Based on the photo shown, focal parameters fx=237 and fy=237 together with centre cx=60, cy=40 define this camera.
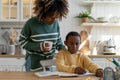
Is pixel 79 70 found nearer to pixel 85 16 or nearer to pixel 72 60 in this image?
pixel 72 60

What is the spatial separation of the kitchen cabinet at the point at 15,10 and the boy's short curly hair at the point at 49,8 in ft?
6.73

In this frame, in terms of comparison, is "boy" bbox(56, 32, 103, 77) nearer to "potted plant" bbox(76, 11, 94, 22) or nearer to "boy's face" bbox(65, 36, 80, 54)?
"boy's face" bbox(65, 36, 80, 54)

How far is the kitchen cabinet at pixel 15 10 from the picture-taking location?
401cm

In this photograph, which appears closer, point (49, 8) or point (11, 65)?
point (49, 8)

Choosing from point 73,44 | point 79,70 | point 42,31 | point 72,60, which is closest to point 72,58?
point 72,60

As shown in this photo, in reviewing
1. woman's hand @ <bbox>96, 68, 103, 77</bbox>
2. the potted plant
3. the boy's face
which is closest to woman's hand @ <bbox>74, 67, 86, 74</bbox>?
woman's hand @ <bbox>96, 68, 103, 77</bbox>

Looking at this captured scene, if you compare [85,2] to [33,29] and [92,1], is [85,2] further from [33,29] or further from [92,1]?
[33,29]

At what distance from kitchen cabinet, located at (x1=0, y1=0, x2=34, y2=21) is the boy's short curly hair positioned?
2.05 metres

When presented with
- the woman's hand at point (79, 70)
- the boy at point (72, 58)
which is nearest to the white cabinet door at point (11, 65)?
the boy at point (72, 58)

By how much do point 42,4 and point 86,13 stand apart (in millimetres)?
2211

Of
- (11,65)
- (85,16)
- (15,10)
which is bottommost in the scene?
(11,65)

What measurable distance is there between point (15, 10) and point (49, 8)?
2234mm

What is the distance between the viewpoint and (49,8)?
6.38 ft

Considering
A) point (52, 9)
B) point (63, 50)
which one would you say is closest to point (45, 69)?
point (63, 50)
